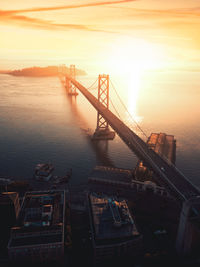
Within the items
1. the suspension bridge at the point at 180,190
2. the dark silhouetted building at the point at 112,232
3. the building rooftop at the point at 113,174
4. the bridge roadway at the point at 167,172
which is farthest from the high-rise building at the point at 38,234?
the bridge roadway at the point at 167,172

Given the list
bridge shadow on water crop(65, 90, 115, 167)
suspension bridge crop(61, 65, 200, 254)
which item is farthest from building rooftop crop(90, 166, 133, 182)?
bridge shadow on water crop(65, 90, 115, 167)

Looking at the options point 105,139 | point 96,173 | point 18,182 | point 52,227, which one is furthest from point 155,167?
point 105,139

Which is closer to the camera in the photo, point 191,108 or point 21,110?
point 21,110

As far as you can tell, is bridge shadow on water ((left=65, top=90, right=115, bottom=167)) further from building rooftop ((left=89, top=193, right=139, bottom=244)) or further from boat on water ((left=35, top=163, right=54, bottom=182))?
building rooftop ((left=89, top=193, right=139, bottom=244))

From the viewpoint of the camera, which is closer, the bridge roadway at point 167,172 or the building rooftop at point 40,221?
the building rooftop at point 40,221

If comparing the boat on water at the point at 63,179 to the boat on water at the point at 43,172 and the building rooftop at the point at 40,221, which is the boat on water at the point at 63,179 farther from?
the building rooftop at the point at 40,221

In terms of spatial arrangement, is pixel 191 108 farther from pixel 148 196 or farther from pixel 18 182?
pixel 18 182

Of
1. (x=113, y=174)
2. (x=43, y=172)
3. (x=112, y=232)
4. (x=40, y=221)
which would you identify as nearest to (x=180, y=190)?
(x=112, y=232)
